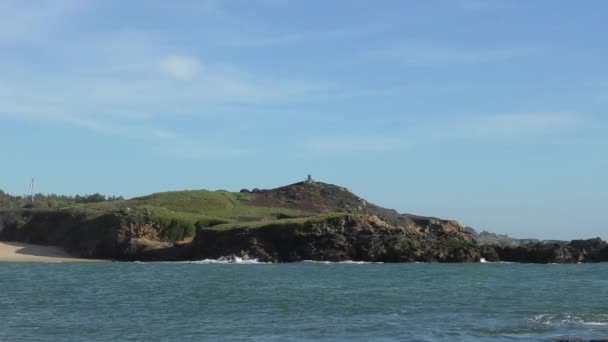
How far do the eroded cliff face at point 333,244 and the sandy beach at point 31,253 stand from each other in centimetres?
1995

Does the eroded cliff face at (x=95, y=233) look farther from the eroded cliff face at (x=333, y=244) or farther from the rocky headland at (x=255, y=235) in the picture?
the eroded cliff face at (x=333, y=244)

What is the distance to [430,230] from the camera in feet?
390

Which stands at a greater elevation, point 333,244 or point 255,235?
point 255,235

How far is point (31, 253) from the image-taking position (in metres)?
118

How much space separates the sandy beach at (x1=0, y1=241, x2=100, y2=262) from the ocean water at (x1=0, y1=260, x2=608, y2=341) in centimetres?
3667

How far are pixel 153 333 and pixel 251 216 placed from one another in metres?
96.0

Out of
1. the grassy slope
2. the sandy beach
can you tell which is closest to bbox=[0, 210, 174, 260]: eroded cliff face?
the grassy slope

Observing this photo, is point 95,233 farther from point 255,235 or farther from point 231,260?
point 255,235

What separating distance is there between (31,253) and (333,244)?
143ft

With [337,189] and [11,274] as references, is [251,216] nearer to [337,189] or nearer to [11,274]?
[337,189]

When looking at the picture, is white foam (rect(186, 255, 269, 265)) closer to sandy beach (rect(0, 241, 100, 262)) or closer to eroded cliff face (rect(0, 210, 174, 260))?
eroded cliff face (rect(0, 210, 174, 260))

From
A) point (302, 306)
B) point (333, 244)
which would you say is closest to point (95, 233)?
point (333, 244)

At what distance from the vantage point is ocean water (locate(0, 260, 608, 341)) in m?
35.5

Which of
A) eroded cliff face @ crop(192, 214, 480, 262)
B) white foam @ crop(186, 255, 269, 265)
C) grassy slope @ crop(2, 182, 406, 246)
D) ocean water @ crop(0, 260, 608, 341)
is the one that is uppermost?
grassy slope @ crop(2, 182, 406, 246)
